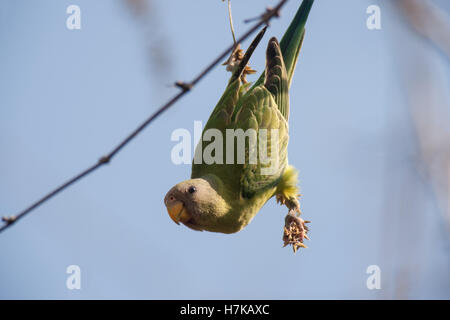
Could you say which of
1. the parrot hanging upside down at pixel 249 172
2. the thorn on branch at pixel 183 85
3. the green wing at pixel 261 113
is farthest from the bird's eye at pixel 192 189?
the thorn on branch at pixel 183 85

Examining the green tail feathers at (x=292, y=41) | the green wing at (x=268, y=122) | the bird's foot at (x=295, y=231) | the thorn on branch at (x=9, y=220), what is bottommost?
the thorn on branch at (x=9, y=220)

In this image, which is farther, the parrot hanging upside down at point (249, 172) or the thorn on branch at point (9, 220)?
the parrot hanging upside down at point (249, 172)

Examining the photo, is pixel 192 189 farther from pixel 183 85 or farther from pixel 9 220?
pixel 183 85

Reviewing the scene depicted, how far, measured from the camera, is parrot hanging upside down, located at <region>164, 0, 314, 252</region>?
426 cm

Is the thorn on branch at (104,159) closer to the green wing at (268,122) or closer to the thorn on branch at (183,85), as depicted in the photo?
the thorn on branch at (183,85)

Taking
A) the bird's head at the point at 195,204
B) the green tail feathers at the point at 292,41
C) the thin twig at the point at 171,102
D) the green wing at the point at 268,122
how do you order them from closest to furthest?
the thin twig at the point at 171,102, the bird's head at the point at 195,204, the green wing at the point at 268,122, the green tail feathers at the point at 292,41

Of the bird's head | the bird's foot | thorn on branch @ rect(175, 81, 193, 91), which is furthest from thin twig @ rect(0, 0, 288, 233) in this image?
the bird's foot

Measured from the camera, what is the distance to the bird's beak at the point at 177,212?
4.21 meters

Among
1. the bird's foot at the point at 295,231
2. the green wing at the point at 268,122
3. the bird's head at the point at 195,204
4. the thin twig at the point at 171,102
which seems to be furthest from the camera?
the bird's foot at the point at 295,231

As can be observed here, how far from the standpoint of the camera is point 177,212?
13.9 feet

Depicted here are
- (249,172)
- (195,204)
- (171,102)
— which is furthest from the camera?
(249,172)

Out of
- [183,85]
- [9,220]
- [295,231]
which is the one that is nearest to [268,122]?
[295,231]

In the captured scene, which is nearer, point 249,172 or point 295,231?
point 249,172

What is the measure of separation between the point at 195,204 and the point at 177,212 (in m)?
0.16
